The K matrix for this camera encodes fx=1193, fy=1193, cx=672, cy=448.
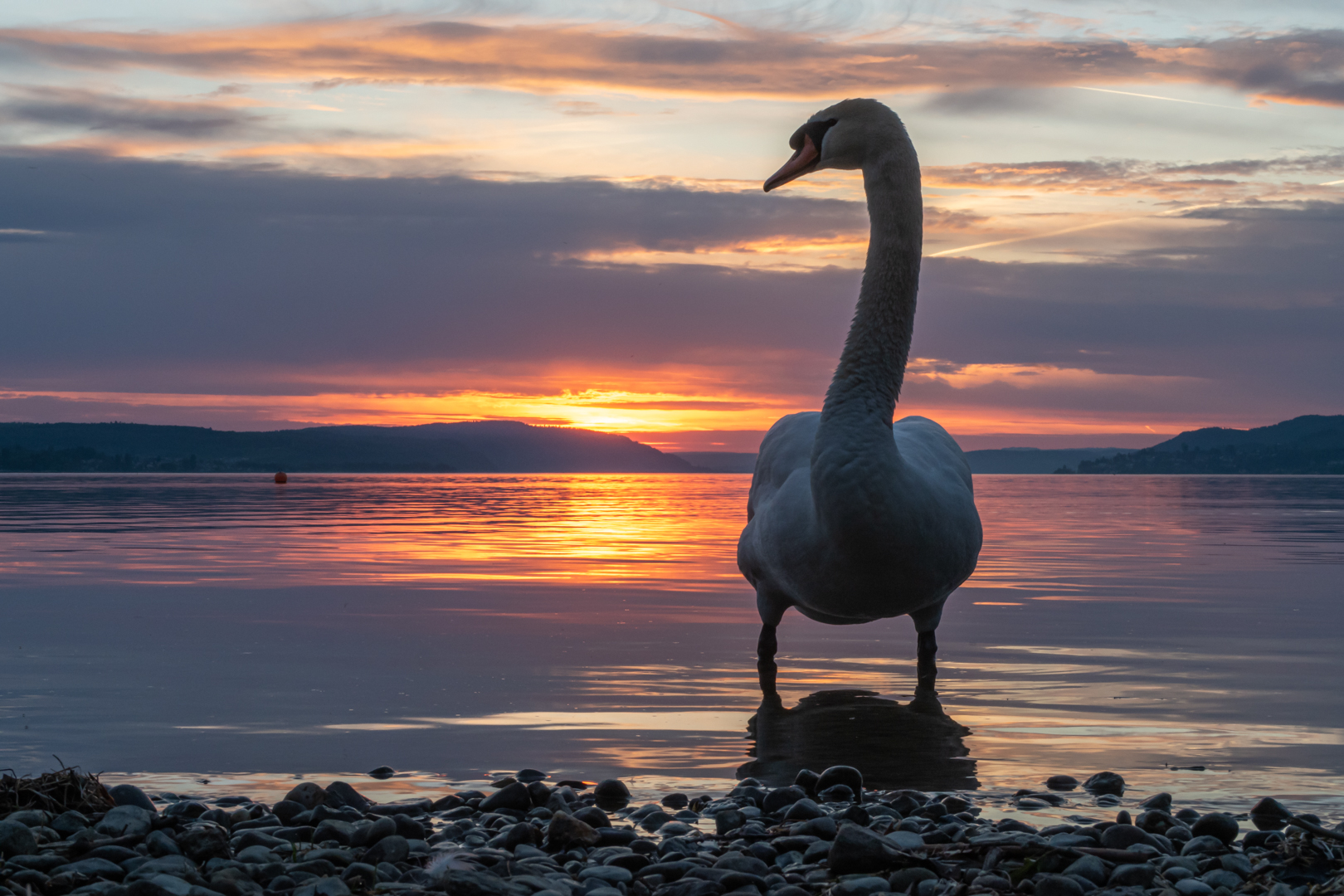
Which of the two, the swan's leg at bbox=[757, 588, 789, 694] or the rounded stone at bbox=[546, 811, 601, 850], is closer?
the rounded stone at bbox=[546, 811, 601, 850]

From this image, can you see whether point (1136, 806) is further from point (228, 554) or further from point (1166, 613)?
point (228, 554)

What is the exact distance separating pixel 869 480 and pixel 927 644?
2286 mm

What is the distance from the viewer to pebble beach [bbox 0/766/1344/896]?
4.10 metres

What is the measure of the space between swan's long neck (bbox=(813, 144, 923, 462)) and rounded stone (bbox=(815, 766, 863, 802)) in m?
2.45

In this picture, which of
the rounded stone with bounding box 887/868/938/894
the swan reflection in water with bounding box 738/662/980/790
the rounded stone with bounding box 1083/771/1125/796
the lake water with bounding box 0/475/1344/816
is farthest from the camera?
the lake water with bounding box 0/475/1344/816

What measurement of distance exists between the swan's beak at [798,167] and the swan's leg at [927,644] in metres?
3.12

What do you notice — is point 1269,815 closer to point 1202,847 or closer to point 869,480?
point 1202,847

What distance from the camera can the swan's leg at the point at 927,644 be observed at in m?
8.38

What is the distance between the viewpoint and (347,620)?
1117 centimetres

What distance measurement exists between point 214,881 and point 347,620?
7.30 metres

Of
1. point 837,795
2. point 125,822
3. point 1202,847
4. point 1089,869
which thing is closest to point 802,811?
point 837,795

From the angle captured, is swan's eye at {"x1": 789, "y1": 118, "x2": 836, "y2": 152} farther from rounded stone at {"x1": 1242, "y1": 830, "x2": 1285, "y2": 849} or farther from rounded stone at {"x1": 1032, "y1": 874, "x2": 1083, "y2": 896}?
rounded stone at {"x1": 1032, "y1": 874, "x2": 1083, "y2": 896}

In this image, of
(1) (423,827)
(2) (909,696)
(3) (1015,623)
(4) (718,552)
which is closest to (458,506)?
(4) (718,552)

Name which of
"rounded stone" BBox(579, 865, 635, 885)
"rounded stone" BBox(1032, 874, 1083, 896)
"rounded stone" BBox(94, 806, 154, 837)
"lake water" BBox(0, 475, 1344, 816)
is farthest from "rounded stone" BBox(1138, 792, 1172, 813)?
"rounded stone" BBox(94, 806, 154, 837)
